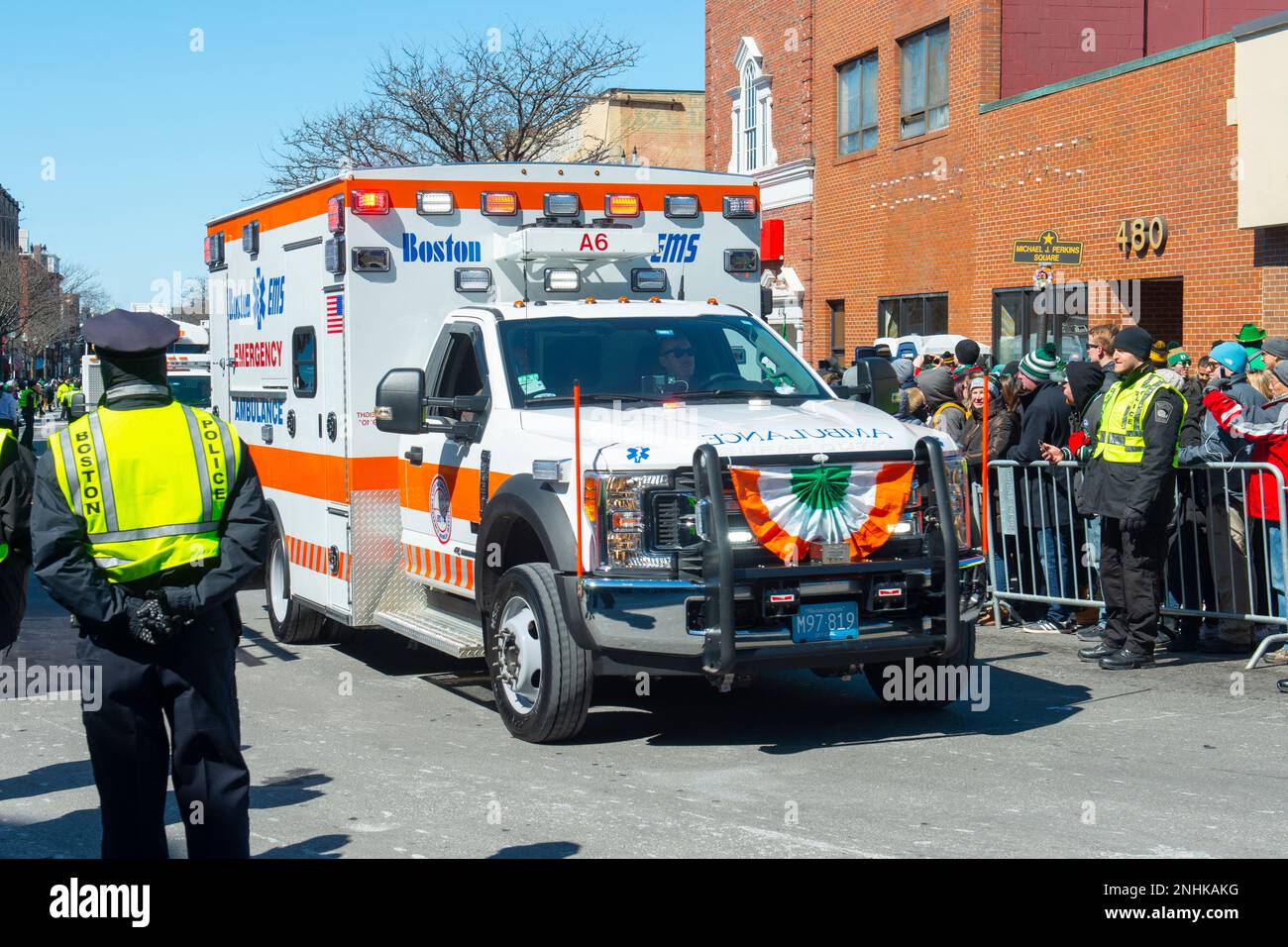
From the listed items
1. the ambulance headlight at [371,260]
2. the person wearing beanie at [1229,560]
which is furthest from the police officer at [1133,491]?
the ambulance headlight at [371,260]

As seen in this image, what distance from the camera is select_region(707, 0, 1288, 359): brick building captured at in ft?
61.4

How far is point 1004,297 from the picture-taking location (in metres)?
23.7

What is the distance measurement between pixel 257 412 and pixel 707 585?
5648mm

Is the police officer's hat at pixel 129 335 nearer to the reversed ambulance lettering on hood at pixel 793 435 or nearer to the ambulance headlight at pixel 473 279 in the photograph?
the reversed ambulance lettering on hood at pixel 793 435

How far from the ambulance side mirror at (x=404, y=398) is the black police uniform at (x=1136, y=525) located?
169 inches

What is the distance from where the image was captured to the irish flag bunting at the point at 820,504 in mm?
7234

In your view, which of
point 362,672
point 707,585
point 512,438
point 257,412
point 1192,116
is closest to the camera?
point 707,585

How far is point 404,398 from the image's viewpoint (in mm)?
8539

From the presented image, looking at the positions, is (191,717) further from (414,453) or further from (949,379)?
(949,379)

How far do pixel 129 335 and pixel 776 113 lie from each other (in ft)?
92.9

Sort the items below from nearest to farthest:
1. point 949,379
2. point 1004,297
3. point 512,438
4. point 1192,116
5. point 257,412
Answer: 1. point 512,438
2. point 257,412
3. point 949,379
4. point 1192,116
5. point 1004,297

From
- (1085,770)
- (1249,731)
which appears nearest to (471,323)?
(1085,770)

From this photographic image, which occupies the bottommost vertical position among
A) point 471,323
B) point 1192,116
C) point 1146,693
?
point 1146,693

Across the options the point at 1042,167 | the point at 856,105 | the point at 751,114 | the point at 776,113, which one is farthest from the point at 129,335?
the point at 751,114
